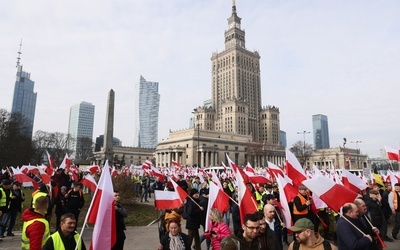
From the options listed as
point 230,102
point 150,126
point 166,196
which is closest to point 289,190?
point 166,196

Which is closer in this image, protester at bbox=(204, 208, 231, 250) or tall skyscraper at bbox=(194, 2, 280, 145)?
protester at bbox=(204, 208, 231, 250)

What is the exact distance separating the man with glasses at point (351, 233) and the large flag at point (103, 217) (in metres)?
3.44

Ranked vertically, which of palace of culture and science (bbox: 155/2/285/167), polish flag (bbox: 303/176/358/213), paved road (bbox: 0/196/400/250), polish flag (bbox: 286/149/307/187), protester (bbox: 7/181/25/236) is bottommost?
paved road (bbox: 0/196/400/250)

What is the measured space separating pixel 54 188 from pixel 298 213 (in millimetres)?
8819

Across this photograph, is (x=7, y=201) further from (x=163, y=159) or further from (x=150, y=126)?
(x=150, y=126)

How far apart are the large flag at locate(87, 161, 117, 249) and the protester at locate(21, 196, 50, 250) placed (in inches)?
29.7

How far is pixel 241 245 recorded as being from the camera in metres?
3.51

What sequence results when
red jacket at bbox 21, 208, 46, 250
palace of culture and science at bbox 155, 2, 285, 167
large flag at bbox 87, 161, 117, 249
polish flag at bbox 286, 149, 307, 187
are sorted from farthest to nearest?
1. palace of culture and science at bbox 155, 2, 285, 167
2. polish flag at bbox 286, 149, 307, 187
3. red jacket at bbox 21, 208, 46, 250
4. large flag at bbox 87, 161, 117, 249

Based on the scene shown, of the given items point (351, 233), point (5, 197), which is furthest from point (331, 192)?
point (5, 197)

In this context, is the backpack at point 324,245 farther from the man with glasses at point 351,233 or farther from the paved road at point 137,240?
the paved road at point 137,240

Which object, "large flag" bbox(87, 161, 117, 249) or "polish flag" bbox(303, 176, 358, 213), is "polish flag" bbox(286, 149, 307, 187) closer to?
"polish flag" bbox(303, 176, 358, 213)

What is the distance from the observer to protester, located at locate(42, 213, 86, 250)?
3742mm

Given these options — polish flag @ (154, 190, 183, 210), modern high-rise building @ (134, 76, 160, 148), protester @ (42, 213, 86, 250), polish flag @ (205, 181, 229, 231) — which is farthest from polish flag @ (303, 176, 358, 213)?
modern high-rise building @ (134, 76, 160, 148)

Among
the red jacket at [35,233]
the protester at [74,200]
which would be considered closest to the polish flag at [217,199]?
the red jacket at [35,233]
